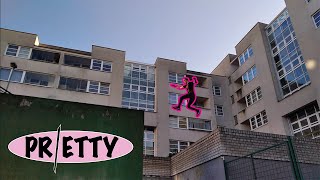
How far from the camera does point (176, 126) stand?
1169 inches

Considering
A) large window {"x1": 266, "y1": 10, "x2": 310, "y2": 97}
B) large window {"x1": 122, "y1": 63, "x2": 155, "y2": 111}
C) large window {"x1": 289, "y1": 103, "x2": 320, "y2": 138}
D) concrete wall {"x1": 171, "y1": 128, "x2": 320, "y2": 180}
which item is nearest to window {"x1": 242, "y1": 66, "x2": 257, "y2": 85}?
large window {"x1": 266, "y1": 10, "x2": 310, "y2": 97}

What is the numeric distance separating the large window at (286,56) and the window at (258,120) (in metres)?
3.37

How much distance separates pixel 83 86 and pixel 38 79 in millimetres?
4399

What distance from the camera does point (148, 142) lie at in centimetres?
2788

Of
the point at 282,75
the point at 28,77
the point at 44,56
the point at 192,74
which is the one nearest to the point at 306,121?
the point at 282,75

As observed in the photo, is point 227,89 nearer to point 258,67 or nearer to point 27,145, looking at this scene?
point 258,67

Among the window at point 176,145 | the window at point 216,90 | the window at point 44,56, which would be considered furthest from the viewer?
the window at point 216,90

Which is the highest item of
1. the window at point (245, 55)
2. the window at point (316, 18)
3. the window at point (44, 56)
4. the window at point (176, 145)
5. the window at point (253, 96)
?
the window at point (245, 55)

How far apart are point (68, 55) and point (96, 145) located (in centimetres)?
2328

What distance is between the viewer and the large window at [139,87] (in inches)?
1169

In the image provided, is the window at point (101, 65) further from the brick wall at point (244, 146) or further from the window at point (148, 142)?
the brick wall at point (244, 146)

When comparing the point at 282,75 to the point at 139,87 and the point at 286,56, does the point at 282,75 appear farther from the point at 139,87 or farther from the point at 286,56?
the point at 139,87

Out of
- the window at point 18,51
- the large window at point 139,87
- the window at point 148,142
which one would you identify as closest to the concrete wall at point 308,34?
the window at point 148,142

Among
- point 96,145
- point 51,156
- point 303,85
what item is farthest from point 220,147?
point 303,85
